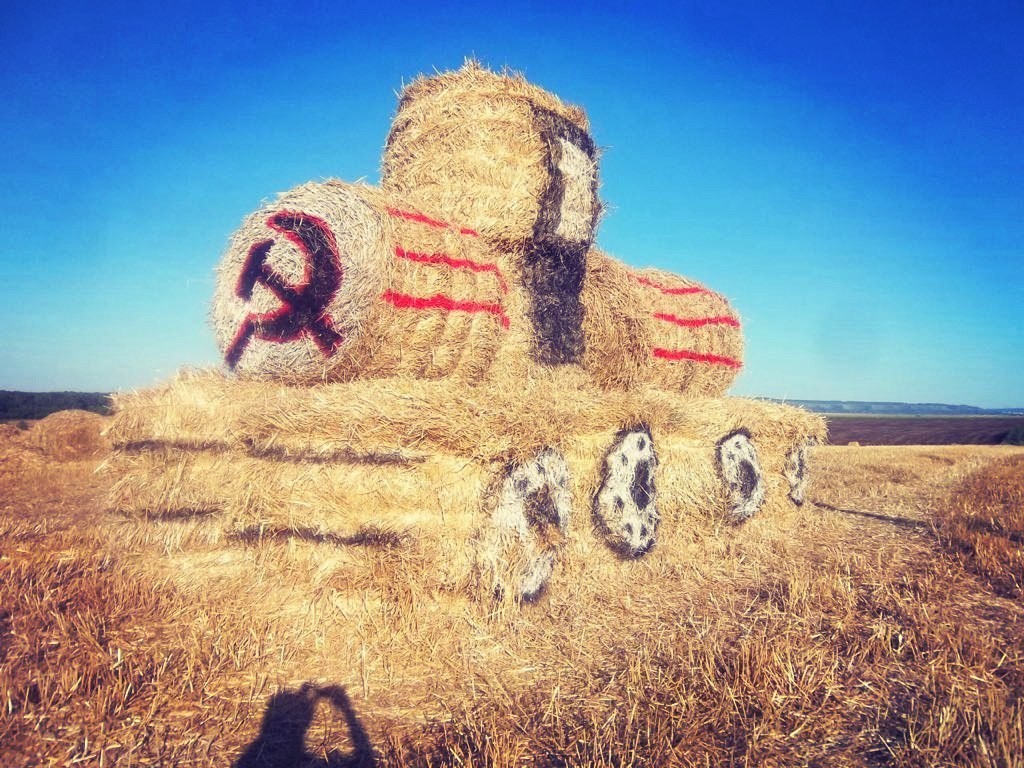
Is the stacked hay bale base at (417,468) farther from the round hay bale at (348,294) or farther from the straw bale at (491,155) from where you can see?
the straw bale at (491,155)

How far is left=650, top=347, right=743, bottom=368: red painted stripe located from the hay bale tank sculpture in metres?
0.18

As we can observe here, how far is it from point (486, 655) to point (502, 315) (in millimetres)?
2847

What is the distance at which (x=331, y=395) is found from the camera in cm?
434

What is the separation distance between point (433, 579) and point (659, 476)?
2.67 metres

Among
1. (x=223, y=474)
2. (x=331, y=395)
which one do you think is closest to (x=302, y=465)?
(x=331, y=395)

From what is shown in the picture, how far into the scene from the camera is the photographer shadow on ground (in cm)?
263

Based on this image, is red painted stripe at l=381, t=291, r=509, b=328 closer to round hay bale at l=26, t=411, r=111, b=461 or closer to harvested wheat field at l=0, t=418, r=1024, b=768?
harvested wheat field at l=0, t=418, r=1024, b=768

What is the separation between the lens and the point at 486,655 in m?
3.66

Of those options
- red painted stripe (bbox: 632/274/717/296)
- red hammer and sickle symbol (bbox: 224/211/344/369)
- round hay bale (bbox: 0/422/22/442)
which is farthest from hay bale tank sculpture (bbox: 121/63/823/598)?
→ round hay bale (bbox: 0/422/22/442)

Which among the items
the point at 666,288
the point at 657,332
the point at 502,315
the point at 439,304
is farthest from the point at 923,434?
the point at 439,304

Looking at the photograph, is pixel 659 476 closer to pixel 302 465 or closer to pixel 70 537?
pixel 302 465

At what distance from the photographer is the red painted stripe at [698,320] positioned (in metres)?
8.04

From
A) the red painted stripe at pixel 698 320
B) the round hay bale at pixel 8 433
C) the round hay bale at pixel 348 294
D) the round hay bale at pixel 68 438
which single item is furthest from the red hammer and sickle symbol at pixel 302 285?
the round hay bale at pixel 8 433

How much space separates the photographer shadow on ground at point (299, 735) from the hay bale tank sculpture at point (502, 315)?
117cm
